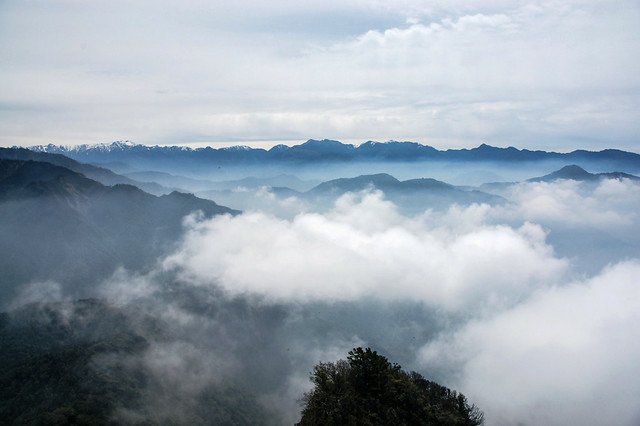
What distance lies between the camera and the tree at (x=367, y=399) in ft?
200

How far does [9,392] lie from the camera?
161500mm

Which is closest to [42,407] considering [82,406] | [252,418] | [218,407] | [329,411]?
[82,406]

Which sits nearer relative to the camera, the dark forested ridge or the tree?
the tree

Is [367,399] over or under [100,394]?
over

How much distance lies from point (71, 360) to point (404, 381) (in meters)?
151

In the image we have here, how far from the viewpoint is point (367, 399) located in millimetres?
64188

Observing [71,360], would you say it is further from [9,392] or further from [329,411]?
[329,411]

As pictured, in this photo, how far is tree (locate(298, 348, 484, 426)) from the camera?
60.9 meters

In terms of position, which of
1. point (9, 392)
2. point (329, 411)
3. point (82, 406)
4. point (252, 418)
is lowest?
point (9, 392)

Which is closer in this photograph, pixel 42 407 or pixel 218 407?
pixel 42 407

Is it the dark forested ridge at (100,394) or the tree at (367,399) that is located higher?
the tree at (367,399)

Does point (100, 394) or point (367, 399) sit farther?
point (100, 394)

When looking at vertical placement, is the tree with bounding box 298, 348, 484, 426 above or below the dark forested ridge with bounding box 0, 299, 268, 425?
above

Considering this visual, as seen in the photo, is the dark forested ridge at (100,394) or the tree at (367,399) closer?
the tree at (367,399)
